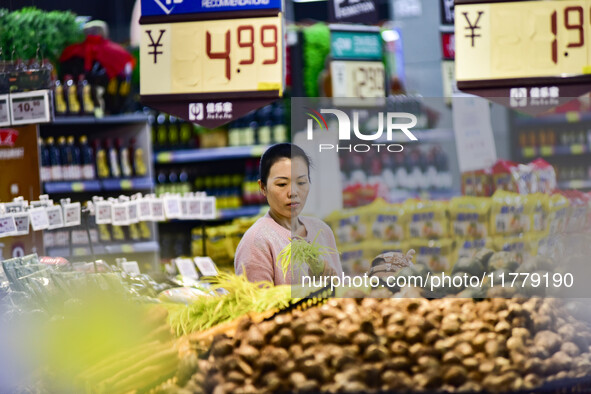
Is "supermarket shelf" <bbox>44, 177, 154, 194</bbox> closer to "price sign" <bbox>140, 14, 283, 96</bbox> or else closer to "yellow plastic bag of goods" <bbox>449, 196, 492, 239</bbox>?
"price sign" <bbox>140, 14, 283, 96</bbox>

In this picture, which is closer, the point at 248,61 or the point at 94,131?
the point at 248,61

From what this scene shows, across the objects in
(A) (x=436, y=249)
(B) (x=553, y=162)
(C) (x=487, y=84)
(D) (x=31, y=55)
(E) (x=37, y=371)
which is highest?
(D) (x=31, y=55)

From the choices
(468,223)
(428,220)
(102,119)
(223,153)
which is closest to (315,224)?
(428,220)

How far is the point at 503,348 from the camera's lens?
1805 mm

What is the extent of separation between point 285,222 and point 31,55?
1949 mm

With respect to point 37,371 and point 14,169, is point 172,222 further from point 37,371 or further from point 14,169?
point 37,371

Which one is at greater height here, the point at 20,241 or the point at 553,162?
the point at 553,162

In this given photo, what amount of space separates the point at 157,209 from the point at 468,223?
109 inches

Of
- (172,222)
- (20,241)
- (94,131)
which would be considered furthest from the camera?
(172,222)

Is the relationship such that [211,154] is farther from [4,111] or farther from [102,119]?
[4,111]

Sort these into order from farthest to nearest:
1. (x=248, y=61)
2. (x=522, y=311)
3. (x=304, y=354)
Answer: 1. (x=248, y=61)
2. (x=522, y=311)
3. (x=304, y=354)

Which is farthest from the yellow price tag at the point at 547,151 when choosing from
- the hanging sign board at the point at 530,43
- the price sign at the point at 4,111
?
the price sign at the point at 4,111

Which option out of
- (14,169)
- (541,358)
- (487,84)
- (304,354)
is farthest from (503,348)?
(14,169)

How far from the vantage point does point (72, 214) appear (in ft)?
11.7
